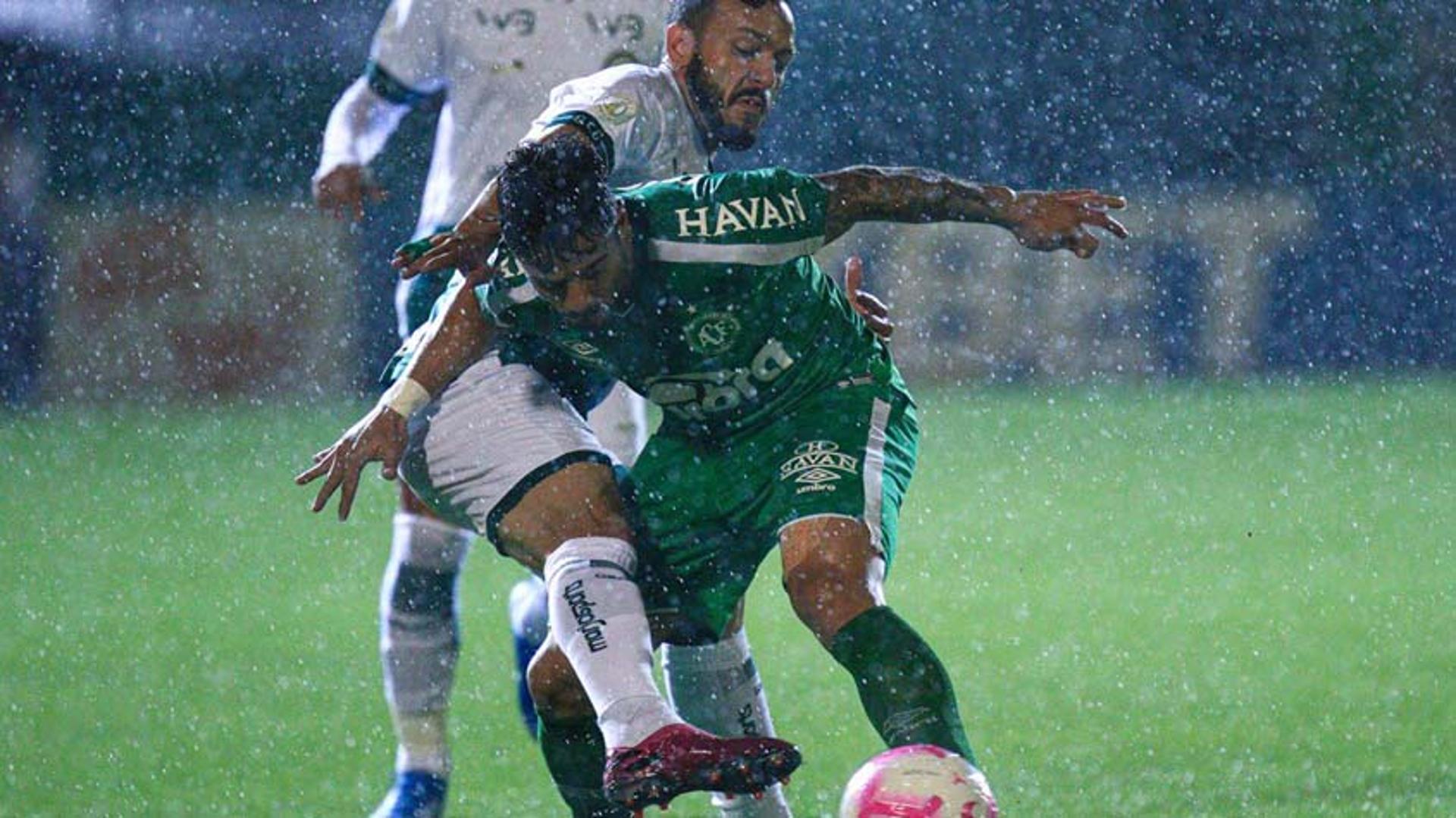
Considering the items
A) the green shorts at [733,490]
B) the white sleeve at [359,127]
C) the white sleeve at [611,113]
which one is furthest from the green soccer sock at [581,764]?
the white sleeve at [359,127]

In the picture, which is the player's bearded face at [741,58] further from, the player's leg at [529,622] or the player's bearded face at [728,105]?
the player's leg at [529,622]

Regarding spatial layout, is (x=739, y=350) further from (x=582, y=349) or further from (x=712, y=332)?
(x=582, y=349)

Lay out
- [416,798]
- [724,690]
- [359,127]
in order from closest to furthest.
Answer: [724,690] < [416,798] < [359,127]

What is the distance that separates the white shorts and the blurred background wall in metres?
7.81

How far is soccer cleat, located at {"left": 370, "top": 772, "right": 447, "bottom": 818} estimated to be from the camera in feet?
11.7

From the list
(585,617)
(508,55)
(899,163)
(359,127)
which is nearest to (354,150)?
(359,127)

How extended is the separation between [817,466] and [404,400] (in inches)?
24.4

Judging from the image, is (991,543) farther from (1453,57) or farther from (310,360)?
(1453,57)

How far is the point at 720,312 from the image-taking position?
3121 mm

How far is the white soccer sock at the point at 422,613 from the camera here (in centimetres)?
374

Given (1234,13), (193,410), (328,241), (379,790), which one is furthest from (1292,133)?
(379,790)

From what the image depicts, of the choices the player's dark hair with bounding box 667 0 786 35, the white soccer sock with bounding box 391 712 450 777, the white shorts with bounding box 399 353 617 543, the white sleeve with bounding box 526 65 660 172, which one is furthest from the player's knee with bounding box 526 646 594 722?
the player's dark hair with bounding box 667 0 786 35

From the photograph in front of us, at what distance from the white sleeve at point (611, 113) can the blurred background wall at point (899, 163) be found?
763 centimetres

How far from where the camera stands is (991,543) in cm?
706
